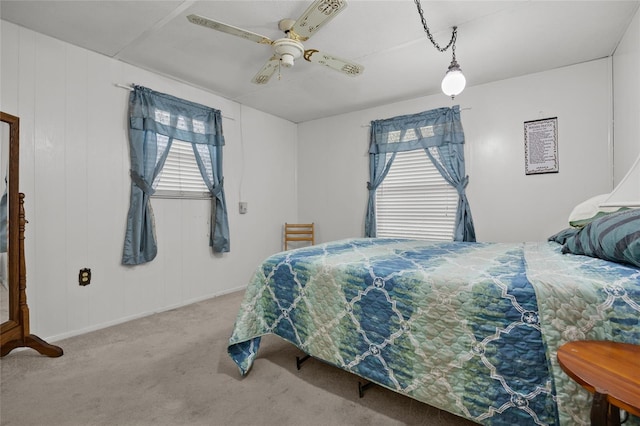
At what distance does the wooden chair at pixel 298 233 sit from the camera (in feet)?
14.6

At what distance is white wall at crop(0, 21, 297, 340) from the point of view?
2.32m

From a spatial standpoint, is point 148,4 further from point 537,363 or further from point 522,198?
point 522,198

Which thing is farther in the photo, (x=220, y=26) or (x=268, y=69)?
(x=268, y=69)

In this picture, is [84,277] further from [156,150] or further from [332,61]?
[332,61]

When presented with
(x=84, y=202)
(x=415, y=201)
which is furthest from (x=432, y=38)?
(x=84, y=202)

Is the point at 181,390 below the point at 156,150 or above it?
below

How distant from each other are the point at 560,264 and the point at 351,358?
112 cm

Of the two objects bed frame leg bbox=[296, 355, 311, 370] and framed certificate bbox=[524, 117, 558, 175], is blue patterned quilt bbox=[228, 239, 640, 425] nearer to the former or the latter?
bed frame leg bbox=[296, 355, 311, 370]

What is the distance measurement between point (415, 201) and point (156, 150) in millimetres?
3024

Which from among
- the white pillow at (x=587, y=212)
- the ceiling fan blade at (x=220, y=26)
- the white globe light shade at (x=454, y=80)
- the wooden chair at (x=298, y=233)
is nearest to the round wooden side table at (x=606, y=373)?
the white pillow at (x=587, y=212)

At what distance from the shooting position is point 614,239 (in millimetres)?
1232

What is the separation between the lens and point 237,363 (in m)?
1.86

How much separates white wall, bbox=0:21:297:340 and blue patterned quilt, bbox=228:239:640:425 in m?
1.66

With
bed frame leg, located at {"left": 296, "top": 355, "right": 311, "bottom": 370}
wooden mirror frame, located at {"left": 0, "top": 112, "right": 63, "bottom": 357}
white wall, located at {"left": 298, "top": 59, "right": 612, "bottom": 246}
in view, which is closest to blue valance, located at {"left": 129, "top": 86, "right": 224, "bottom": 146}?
wooden mirror frame, located at {"left": 0, "top": 112, "right": 63, "bottom": 357}
